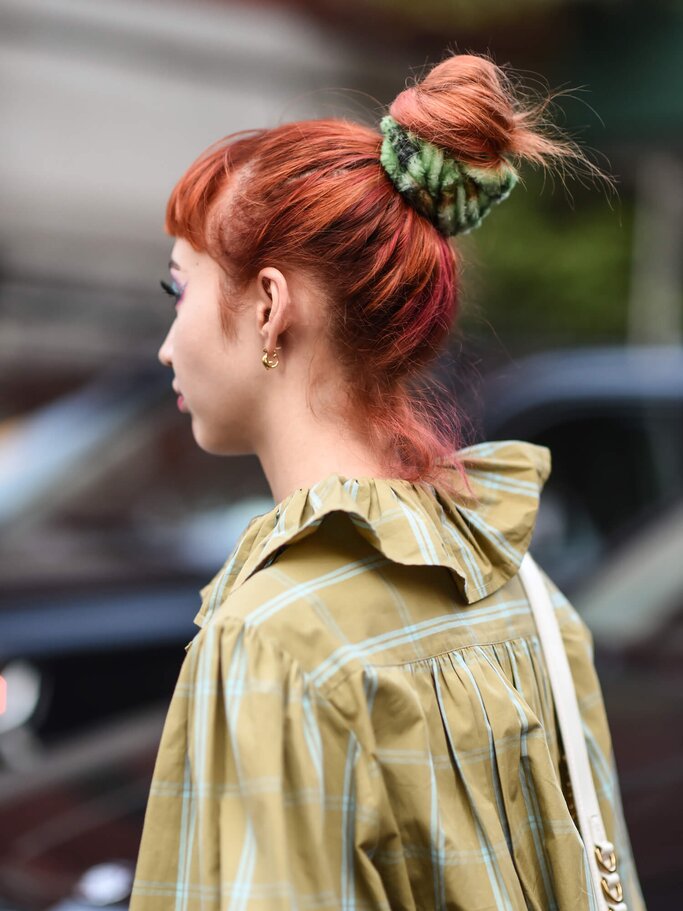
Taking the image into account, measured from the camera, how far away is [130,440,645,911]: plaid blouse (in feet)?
3.83

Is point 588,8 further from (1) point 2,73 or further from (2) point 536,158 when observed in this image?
(2) point 536,158

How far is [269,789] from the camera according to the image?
114cm

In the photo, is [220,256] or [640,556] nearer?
[220,256]

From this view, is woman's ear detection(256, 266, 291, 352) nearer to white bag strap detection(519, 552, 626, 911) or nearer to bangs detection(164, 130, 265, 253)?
bangs detection(164, 130, 265, 253)

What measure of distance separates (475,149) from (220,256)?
1.22 ft

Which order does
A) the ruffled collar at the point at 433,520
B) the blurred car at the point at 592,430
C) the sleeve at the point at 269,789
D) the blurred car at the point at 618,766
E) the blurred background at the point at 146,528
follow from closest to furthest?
1. the sleeve at the point at 269,789
2. the ruffled collar at the point at 433,520
3. the blurred car at the point at 618,766
4. the blurred background at the point at 146,528
5. the blurred car at the point at 592,430

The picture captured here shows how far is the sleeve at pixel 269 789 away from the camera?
1142 mm

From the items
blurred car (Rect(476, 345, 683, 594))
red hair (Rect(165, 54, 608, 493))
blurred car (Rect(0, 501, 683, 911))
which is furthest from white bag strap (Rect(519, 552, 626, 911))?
blurred car (Rect(476, 345, 683, 594))

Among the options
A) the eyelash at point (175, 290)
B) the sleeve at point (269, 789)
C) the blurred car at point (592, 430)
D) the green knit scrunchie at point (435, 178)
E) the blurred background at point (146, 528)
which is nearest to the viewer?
the sleeve at point (269, 789)

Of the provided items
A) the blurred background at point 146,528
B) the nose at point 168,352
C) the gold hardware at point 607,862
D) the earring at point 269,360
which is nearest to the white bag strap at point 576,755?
the gold hardware at point 607,862

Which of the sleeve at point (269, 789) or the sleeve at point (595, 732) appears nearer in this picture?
the sleeve at point (269, 789)

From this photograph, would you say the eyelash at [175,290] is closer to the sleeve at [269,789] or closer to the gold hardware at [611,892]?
the sleeve at [269,789]

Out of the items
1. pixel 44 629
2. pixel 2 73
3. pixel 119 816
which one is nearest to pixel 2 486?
pixel 44 629

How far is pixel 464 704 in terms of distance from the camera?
1334 millimetres
